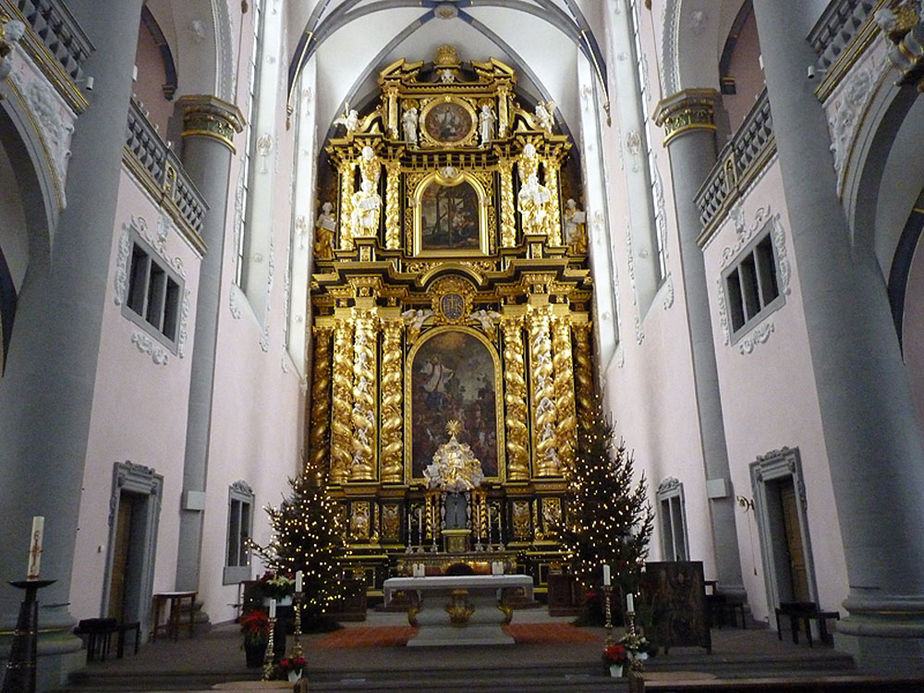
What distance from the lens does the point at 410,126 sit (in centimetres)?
2677

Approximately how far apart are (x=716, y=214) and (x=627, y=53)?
7.75 m

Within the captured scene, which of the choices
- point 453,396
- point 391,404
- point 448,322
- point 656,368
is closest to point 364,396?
point 391,404

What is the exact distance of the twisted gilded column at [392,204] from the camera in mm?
25734

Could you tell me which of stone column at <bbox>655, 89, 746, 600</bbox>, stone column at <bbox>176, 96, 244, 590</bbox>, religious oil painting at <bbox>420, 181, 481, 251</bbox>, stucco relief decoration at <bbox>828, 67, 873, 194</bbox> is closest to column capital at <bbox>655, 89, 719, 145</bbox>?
stone column at <bbox>655, 89, 746, 600</bbox>

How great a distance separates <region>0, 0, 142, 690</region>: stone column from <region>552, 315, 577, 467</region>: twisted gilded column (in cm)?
1541

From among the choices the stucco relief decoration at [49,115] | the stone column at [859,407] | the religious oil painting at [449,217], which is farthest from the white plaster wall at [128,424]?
the religious oil painting at [449,217]

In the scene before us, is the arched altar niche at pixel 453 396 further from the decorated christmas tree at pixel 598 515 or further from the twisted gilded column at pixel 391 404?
the decorated christmas tree at pixel 598 515

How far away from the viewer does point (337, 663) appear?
980 cm

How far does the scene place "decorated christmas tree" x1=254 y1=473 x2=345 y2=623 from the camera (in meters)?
14.0

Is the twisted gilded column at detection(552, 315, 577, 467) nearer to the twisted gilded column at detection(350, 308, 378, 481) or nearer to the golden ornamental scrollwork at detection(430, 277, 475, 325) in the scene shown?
the golden ornamental scrollwork at detection(430, 277, 475, 325)

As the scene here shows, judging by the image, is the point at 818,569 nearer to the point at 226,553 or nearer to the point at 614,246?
the point at 226,553

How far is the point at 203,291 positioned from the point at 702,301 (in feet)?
30.0

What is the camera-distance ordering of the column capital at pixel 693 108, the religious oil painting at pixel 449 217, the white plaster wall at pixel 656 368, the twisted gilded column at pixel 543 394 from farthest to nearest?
the religious oil painting at pixel 449 217 < the twisted gilded column at pixel 543 394 < the column capital at pixel 693 108 < the white plaster wall at pixel 656 368

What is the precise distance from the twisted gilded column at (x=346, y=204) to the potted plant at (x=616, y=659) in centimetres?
1811
